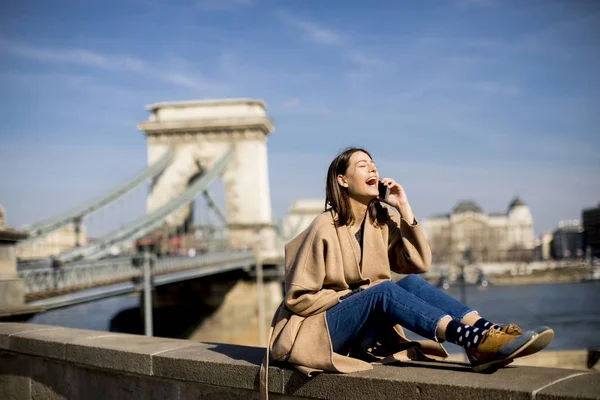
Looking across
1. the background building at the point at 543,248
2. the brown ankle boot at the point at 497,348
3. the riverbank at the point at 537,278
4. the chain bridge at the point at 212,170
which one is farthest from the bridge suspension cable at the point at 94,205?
the background building at the point at 543,248

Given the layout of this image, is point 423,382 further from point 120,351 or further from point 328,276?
point 120,351

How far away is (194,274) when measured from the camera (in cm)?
1634

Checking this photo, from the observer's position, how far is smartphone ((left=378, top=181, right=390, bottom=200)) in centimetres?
268

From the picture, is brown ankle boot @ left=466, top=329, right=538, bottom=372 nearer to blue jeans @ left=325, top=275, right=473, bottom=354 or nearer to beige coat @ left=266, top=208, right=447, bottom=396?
blue jeans @ left=325, top=275, right=473, bottom=354

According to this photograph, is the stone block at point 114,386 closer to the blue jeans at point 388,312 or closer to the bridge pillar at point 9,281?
the blue jeans at point 388,312

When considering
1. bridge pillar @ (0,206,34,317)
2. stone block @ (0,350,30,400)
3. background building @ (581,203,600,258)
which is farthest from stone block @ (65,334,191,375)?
background building @ (581,203,600,258)

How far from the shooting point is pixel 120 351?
9.66ft

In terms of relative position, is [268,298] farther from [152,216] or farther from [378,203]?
[378,203]

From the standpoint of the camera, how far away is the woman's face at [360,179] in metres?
2.66

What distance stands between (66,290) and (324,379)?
872cm

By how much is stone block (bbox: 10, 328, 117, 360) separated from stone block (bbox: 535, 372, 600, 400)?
2147 millimetres

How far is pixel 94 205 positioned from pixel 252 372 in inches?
705

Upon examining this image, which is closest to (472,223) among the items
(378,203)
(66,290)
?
(66,290)

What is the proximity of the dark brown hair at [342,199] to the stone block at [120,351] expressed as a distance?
0.93 m
